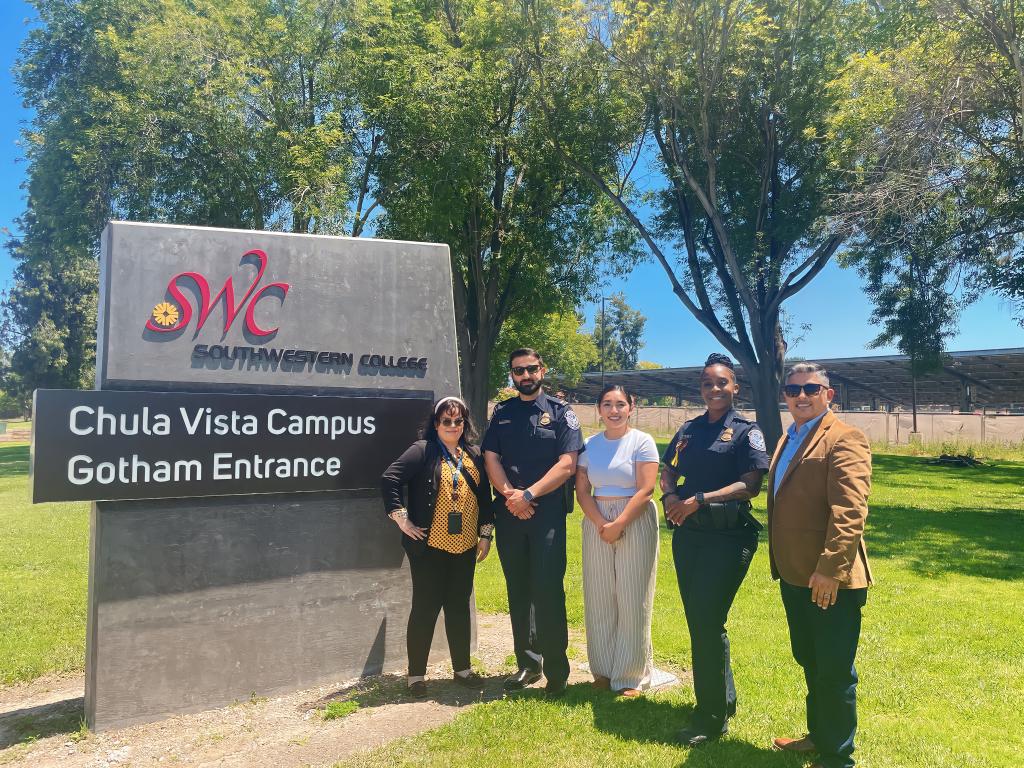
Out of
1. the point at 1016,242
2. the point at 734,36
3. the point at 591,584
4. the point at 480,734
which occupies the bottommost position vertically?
the point at 480,734

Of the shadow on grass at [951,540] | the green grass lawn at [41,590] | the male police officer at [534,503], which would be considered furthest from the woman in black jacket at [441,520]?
the shadow on grass at [951,540]

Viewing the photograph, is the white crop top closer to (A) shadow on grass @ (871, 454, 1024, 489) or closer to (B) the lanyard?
(B) the lanyard

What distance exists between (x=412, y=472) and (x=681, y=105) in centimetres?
1470

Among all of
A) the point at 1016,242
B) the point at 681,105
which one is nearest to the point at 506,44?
the point at 681,105

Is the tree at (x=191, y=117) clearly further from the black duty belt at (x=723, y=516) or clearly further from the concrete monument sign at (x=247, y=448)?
the black duty belt at (x=723, y=516)

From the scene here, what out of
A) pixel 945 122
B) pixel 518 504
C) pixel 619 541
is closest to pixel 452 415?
pixel 518 504

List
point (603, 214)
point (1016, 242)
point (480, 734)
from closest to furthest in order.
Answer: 1. point (480, 734)
2. point (1016, 242)
3. point (603, 214)

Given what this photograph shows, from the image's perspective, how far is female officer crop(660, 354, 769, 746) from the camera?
12.2ft

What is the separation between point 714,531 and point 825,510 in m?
0.61

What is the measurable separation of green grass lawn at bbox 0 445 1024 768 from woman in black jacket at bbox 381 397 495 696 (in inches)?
22.1

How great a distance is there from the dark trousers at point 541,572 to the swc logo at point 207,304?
2.01 metres

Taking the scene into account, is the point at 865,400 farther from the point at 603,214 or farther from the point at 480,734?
the point at 480,734

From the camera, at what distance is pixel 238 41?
1900 centimetres

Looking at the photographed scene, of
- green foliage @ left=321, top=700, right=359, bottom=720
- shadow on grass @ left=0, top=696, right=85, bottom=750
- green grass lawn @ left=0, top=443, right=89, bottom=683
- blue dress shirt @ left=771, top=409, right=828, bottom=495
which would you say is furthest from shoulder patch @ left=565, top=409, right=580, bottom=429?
green grass lawn @ left=0, top=443, right=89, bottom=683
